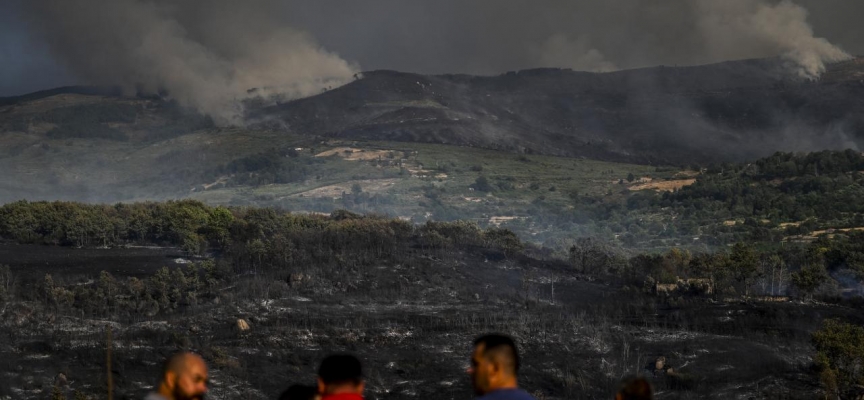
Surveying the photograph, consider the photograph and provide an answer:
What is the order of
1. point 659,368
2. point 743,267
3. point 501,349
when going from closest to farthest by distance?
1. point 501,349
2. point 659,368
3. point 743,267

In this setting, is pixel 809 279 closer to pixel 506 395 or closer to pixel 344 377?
pixel 506 395

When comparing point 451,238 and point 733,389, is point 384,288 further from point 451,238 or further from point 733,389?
point 733,389

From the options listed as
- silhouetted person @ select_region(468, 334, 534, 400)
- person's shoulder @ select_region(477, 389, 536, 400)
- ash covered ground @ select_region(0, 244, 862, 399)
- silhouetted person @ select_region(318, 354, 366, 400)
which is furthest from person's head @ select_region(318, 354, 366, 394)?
ash covered ground @ select_region(0, 244, 862, 399)

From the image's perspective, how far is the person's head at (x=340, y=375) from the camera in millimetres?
13539

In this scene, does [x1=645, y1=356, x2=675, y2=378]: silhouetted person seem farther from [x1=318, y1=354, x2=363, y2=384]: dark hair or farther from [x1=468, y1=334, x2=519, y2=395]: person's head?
[x1=318, y1=354, x2=363, y2=384]: dark hair

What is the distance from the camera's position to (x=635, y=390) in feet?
46.5

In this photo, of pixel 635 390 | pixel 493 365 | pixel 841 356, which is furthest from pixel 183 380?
pixel 841 356

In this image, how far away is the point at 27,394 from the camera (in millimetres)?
72812

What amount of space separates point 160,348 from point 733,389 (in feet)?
124

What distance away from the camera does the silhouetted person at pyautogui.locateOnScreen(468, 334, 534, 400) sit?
13.5 meters

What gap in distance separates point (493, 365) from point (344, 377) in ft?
5.16

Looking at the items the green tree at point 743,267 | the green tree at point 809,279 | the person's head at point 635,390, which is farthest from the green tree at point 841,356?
the person's head at point 635,390

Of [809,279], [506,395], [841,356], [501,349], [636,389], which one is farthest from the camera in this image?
[809,279]

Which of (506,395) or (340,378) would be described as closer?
(506,395)
